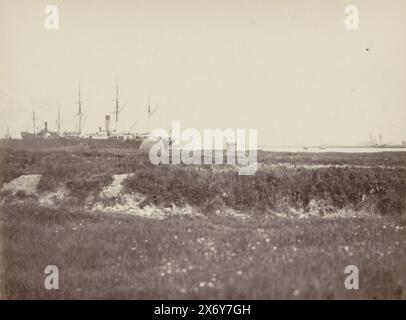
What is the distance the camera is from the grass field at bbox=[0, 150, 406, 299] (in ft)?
33.5

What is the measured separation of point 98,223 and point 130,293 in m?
6.47

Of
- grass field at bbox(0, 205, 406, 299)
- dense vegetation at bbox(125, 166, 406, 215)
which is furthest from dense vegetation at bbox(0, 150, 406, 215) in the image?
grass field at bbox(0, 205, 406, 299)

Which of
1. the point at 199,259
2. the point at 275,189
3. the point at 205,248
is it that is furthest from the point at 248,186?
the point at 199,259

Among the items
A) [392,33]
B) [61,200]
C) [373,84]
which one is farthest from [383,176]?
[61,200]

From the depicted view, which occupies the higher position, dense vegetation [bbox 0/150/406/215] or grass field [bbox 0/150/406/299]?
dense vegetation [bbox 0/150/406/215]

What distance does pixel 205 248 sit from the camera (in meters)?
12.3

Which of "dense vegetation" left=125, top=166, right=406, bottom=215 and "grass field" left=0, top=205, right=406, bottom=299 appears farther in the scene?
"dense vegetation" left=125, top=166, right=406, bottom=215

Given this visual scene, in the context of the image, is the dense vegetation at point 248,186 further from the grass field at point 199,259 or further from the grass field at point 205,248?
the grass field at point 199,259

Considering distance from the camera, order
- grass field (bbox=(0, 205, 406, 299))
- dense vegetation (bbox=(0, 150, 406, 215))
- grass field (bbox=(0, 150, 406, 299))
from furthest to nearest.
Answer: dense vegetation (bbox=(0, 150, 406, 215)) → grass field (bbox=(0, 150, 406, 299)) → grass field (bbox=(0, 205, 406, 299))

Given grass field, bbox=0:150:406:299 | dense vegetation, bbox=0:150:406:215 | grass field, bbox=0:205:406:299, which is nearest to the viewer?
grass field, bbox=0:205:406:299

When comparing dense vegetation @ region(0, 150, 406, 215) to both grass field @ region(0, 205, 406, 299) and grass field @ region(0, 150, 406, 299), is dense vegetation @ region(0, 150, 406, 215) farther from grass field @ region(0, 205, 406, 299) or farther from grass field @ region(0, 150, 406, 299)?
grass field @ region(0, 205, 406, 299)

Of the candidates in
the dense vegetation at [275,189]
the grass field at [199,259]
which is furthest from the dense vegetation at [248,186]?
the grass field at [199,259]
